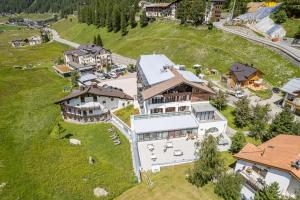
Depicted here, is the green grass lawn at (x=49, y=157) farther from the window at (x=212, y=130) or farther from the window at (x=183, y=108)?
the window at (x=212, y=130)

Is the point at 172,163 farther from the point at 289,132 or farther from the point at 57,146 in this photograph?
the point at 57,146

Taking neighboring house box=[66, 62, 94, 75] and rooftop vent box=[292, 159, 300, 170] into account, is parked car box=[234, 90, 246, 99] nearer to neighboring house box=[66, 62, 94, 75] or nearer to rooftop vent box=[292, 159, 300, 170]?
rooftop vent box=[292, 159, 300, 170]

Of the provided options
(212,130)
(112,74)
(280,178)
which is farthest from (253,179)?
(112,74)

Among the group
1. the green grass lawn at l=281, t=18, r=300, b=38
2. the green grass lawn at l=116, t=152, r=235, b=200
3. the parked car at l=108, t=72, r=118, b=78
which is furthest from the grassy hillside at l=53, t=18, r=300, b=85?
the green grass lawn at l=116, t=152, r=235, b=200

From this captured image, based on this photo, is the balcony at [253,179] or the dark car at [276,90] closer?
the balcony at [253,179]

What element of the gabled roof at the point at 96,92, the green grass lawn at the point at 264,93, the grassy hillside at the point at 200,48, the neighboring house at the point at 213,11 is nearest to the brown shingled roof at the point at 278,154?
the green grass lawn at the point at 264,93

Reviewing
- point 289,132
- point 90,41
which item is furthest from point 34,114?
point 90,41
